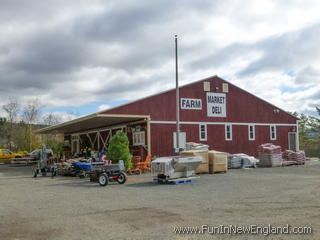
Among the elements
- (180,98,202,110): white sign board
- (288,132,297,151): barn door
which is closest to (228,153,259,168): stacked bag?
(180,98,202,110): white sign board

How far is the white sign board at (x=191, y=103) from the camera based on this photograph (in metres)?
26.9

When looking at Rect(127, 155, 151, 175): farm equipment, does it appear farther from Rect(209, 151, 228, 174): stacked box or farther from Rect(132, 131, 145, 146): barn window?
Rect(132, 131, 145, 146): barn window

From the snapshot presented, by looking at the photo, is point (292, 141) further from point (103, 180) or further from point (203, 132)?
point (103, 180)

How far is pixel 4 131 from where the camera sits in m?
62.8

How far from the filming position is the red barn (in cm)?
2536

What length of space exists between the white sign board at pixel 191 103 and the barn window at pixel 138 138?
3557 mm

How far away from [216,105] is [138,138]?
6648mm

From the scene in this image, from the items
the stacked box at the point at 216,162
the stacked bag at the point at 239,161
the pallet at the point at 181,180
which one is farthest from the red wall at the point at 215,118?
the pallet at the point at 181,180

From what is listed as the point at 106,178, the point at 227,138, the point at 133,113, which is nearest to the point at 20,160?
the point at 133,113

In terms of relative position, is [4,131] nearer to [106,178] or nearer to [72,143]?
[72,143]

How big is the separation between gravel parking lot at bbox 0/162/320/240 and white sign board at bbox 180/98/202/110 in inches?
536

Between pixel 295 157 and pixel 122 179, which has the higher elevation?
pixel 295 157

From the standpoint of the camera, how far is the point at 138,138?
88.1 ft

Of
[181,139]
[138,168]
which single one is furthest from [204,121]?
[138,168]
